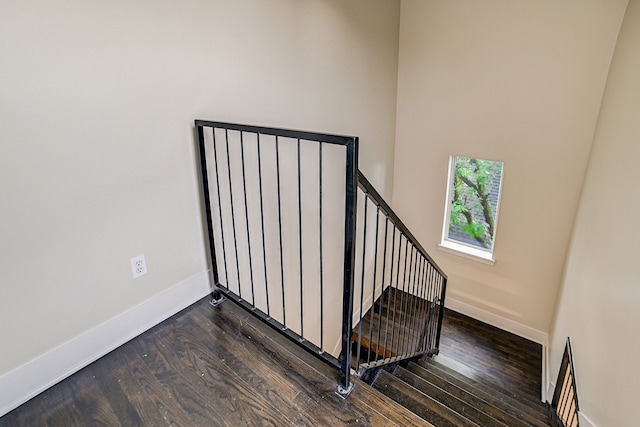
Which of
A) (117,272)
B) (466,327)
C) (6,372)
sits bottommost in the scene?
(466,327)

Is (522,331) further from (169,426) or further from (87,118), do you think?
(87,118)

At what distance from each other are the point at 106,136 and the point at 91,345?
1.01 meters

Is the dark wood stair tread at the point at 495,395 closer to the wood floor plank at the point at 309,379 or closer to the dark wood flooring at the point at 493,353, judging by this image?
the dark wood flooring at the point at 493,353

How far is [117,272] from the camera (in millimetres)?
1729

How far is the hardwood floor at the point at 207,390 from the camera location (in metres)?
1.44

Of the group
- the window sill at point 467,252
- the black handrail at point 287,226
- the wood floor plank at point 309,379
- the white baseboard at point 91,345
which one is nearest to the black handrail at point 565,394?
the black handrail at point 287,226

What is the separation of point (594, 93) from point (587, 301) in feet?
6.49

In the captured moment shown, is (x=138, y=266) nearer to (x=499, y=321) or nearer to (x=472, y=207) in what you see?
(x=472, y=207)

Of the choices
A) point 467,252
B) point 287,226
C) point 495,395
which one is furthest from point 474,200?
point 287,226

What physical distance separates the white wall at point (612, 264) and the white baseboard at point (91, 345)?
7.10 ft

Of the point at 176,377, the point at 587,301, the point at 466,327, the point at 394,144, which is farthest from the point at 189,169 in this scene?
the point at 466,327

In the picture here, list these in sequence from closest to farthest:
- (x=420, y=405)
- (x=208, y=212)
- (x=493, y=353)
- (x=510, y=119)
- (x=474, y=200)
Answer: (x=208, y=212)
(x=420, y=405)
(x=510, y=119)
(x=493, y=353)
(x=474, y=200)

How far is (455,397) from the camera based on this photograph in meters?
2.70

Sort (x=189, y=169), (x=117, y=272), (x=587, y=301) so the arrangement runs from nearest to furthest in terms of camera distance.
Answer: (x=117, y=272) → (x=189, y=169) → (x=587, y=301)
